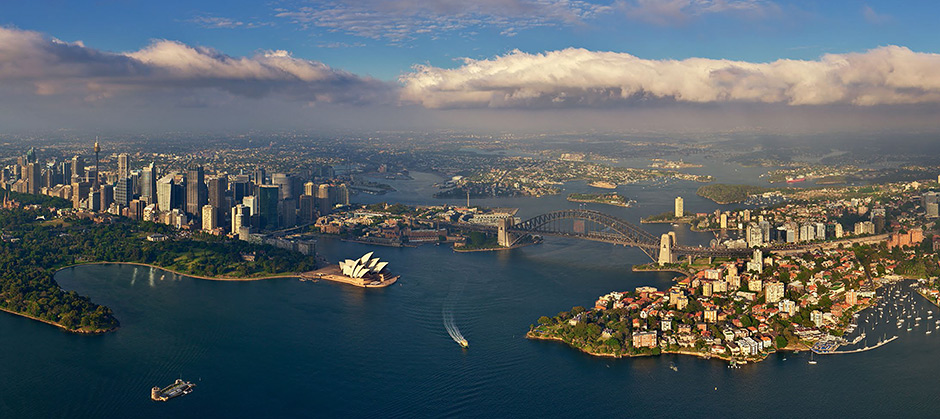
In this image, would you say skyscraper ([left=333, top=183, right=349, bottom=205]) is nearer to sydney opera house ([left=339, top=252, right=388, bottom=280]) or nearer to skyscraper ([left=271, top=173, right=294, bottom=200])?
skyscraper ([left=271, top=173, right=294, bottom=200])

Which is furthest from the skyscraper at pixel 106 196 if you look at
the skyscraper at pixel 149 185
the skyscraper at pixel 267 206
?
the skyscraper at pixel 267 206

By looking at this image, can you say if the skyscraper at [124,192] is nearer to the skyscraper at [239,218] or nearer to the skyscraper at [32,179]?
the skyscraper at [32,179]

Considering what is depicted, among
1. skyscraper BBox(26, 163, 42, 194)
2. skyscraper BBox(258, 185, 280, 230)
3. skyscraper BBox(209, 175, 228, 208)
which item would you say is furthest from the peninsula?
skyscraper BBox(26, 163, 42, 194)

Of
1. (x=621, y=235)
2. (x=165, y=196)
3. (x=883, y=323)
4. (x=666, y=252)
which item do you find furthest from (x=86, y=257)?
(x=883, y=323)

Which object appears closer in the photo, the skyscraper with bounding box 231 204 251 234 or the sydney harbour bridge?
the sydney harbour bridge

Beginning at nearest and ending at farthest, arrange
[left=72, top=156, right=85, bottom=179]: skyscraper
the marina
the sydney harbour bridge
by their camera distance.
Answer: the marina, the sydney harbour bridge, [left=72, top=156, right=85, bottom=179]: skyscraper
